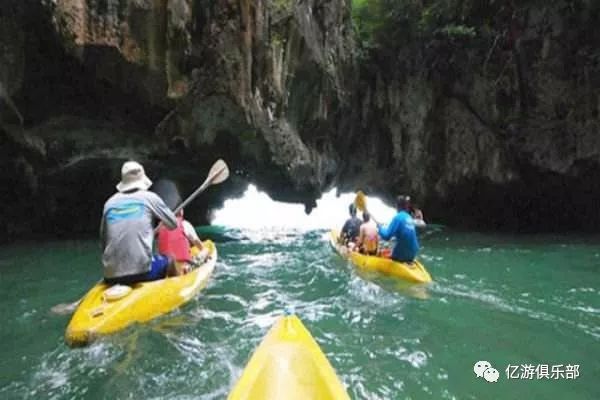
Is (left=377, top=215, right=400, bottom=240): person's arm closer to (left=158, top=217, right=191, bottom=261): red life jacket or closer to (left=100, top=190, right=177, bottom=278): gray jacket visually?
(left=158, top=217, right=191, bottom=261): red life jacket

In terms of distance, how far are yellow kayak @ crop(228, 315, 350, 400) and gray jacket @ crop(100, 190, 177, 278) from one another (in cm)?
197

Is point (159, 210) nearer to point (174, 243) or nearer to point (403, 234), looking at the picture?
point (174, 243)

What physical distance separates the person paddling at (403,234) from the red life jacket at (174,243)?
2841 millimetres

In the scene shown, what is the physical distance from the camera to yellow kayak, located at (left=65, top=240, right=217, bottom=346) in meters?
4.19

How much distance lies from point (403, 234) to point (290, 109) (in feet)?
25.2

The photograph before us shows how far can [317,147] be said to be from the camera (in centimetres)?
1577

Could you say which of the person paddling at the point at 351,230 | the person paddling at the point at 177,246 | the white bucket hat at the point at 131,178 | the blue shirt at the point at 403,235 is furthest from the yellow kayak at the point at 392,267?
the white bucket hat at the point at 131,178

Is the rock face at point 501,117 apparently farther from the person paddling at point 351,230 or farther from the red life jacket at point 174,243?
the red life jacket at point 174,243

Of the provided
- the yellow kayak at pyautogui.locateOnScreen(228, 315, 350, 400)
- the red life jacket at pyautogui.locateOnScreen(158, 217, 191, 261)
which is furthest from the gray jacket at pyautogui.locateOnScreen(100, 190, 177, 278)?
the yellow kayak at pyautogui.locateOnScreen(228, 315, 350, 400)

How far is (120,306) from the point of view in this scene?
4461 millimetres

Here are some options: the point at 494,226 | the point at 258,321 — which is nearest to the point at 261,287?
the point at 258,321

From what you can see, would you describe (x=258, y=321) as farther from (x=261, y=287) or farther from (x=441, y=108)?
(x=441, y=108)

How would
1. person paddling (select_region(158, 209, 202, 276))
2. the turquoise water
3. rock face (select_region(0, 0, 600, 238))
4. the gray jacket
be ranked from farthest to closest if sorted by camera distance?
rock face (select_region(0, 0, 600, 238)) < person paddling (select_region(158, 209, 202, 276)) < the gray jacket < the turquoise water

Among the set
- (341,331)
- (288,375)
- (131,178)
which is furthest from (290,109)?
(288,375)
